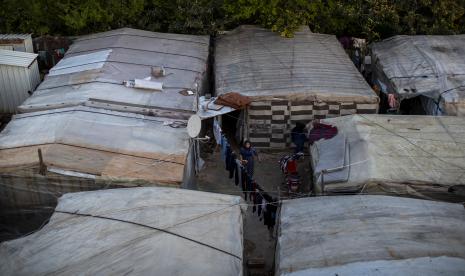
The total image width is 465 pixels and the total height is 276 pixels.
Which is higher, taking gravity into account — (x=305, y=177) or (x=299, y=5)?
(x=299, y=5)

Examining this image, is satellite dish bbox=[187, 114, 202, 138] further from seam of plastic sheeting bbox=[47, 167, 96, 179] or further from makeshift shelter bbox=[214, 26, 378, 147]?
makeshift shelter bbox=[214, 26, 378, 147]

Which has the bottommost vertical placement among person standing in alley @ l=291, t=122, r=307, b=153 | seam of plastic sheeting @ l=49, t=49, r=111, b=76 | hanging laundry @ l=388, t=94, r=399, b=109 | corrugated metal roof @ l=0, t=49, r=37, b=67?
person standing in alley @ l=291, t=122, r=307, b=153

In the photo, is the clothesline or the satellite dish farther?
the clothesline

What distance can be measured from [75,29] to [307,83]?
828cm

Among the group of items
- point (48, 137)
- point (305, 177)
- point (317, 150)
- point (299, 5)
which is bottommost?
point (305, 177)

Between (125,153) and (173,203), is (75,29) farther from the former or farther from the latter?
(173,203)

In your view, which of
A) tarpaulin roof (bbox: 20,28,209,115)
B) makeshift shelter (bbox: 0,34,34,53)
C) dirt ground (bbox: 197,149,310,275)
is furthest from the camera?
makeshift shelter (bbox: 0,34,34,53)

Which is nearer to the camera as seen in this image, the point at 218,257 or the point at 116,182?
the point at 218,257

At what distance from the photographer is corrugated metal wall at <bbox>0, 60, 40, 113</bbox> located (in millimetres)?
14289

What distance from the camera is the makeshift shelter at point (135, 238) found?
714cm

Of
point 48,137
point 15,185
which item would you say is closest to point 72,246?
point 15,185

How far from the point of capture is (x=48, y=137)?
10.5m

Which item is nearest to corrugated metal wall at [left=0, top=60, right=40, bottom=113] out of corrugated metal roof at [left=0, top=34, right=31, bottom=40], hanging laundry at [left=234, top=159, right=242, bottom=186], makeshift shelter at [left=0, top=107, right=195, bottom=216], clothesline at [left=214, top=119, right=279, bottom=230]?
corrugated metal roof at [left=0, top=34, right=31, bottom=40]

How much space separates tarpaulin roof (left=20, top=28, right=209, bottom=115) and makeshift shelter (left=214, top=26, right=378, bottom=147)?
3.23ft
